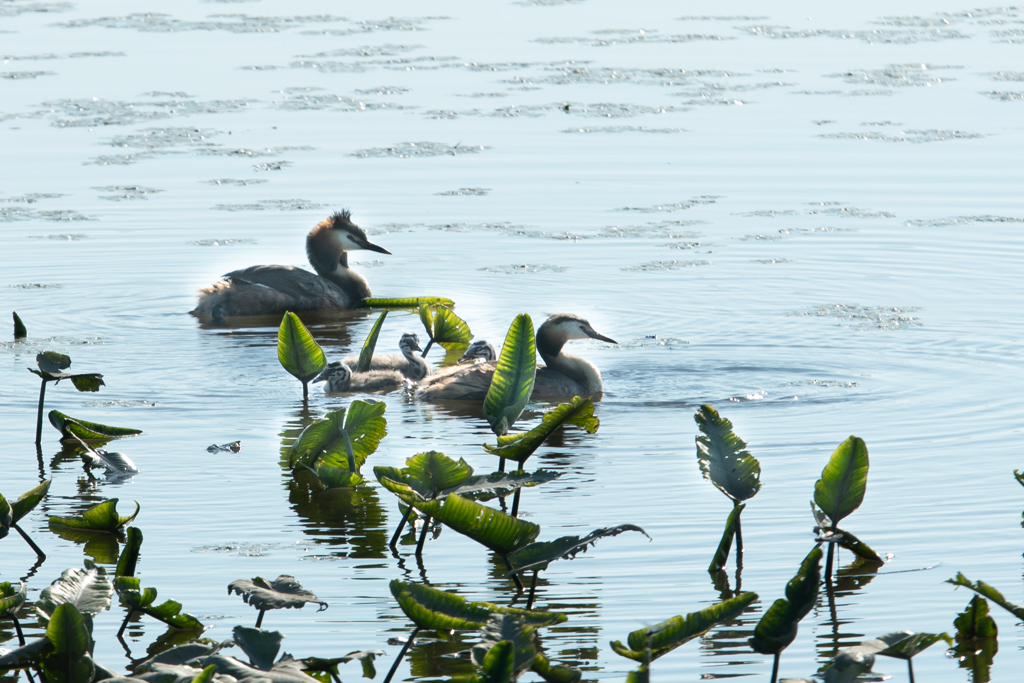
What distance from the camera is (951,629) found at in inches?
193

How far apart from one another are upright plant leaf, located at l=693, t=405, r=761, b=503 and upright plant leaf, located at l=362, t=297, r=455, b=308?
16.9 feet

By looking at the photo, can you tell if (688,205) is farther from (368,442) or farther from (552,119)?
(368,442)

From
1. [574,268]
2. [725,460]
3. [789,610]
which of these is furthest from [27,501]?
[574,268]

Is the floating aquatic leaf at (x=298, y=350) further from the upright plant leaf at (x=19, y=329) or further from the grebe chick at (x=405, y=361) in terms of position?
the upright plant leaf at (x=19, y=329)

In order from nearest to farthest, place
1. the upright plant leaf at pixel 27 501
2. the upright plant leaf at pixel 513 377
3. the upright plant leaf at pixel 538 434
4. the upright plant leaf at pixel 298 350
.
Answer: the upright plant leaf at pixel 27 501 < the upright plant leaf at pixel 538 434 < the upright plant leaf at pixel 513 377 < the upright plant leaf at pixel 298 350

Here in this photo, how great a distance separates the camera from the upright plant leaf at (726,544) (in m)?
5.18

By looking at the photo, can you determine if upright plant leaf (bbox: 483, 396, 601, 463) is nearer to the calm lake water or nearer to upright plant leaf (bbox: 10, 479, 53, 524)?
the calm lake water

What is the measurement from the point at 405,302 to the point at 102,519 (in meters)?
5.39

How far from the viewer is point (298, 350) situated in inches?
303

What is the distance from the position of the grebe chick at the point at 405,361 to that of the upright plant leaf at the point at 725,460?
4.21 meters

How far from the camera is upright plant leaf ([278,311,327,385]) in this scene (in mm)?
7609

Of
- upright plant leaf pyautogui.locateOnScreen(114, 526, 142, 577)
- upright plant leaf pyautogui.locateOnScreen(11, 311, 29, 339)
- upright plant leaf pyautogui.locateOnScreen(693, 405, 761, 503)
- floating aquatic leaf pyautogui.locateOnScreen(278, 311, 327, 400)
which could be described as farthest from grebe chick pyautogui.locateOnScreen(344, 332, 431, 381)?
upright plant leaf pyautogui.locateOnScreen(114, 526, 142, 577)

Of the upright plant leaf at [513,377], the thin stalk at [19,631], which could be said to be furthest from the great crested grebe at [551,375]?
the thin stalk at [19,631]

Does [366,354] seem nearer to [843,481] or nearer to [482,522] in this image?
[482,522]
